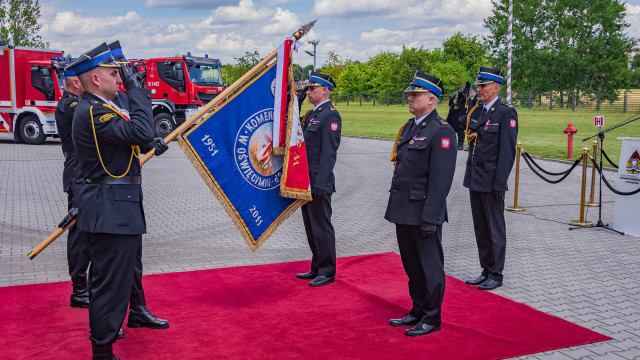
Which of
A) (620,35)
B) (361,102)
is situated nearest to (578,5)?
(620,35)

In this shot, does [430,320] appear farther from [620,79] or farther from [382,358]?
[620,79]

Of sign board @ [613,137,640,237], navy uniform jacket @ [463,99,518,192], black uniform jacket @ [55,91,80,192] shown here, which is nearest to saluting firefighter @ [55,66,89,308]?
black uniform jacket @ [55,91,80,192]

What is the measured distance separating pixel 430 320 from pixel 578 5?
5886cm

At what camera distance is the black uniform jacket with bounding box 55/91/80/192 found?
17.1ft

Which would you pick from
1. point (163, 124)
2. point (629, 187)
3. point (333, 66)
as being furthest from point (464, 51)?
point (629, 187)

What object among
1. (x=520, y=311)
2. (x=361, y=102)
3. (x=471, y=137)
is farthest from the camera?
(x=361, y=102)

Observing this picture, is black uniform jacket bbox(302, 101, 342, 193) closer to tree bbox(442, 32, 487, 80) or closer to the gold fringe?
the gold fringe

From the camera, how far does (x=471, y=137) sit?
6.51 m

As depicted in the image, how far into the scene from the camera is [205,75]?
25359mm

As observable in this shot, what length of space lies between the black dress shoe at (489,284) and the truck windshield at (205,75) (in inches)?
805

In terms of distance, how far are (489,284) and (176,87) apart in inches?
805

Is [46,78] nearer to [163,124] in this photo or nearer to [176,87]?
[163,124]

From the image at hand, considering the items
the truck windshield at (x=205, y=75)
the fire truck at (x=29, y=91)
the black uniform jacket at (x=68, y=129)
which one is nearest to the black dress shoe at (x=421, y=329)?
the black uniform jacket at (x=68, y=129)

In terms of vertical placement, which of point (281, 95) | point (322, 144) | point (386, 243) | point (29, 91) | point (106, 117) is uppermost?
point (29, 91)
